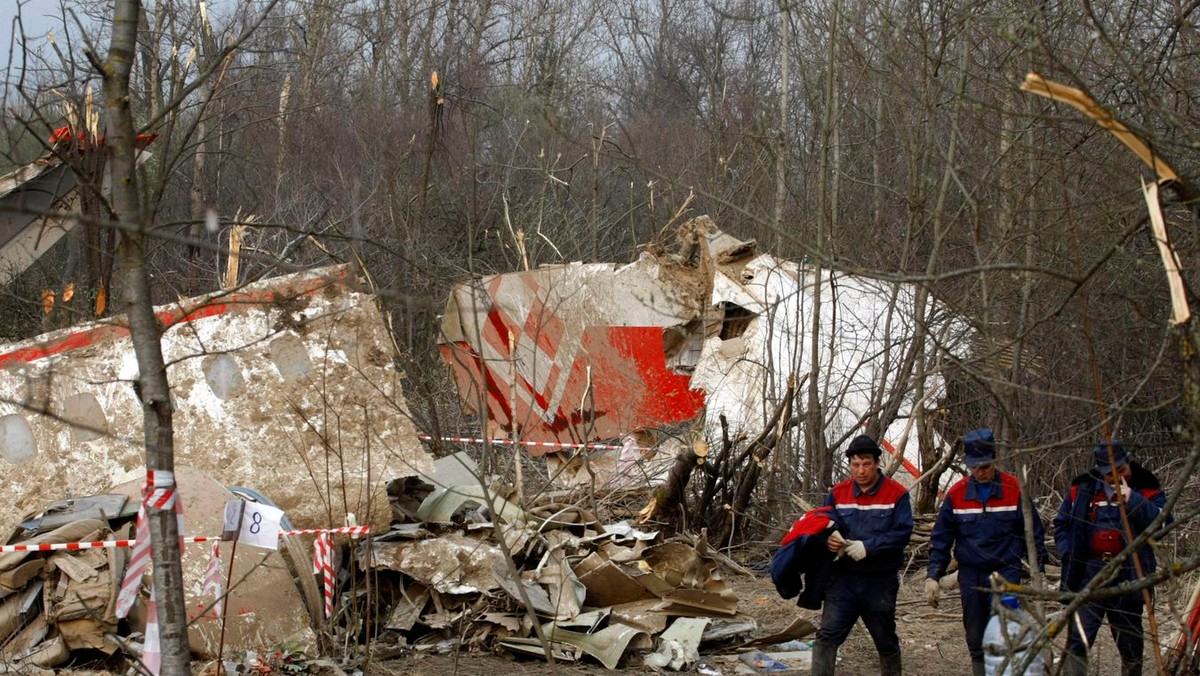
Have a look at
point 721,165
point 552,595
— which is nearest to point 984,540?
point 552,595

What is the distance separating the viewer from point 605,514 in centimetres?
1051

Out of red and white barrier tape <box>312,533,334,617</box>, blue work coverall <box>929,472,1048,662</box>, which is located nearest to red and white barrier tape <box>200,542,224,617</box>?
red and white barrier tape <box>312,533,334,617</box>

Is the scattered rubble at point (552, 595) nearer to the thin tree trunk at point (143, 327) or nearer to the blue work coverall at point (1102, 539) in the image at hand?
the blue work coverall at point (1102, 539)

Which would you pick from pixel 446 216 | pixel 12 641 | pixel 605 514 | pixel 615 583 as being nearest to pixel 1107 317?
pixel 615 583

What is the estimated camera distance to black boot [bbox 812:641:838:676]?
668cm

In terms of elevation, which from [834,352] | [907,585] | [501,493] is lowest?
[907,585]

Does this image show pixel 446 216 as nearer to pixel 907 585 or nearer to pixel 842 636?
pixel 907 585

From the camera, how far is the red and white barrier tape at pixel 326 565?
7.34m

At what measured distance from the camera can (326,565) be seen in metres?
7.36

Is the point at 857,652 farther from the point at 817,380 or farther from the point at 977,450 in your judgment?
the point at 817,380

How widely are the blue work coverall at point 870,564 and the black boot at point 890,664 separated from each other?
133mm

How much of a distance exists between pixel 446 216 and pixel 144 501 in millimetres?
16566

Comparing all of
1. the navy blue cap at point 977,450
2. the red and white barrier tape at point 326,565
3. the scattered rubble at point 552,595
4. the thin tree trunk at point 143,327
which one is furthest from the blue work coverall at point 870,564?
the thin tree trunk at point 143,327

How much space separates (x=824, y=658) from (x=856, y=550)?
0.70 meters
